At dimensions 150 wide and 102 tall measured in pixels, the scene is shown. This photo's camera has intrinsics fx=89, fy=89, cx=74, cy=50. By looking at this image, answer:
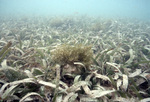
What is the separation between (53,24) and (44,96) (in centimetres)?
909

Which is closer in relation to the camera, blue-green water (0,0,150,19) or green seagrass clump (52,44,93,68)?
green seagrass clump (52,44,93,68)

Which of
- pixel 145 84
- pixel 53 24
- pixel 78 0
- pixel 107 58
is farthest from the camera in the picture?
pixel 78 0

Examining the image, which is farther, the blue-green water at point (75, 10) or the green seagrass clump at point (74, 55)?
the blue-green water at point (75, 10)

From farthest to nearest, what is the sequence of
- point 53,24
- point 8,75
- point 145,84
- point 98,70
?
point 53,24
point 98,70
point 145,84
point 8,75

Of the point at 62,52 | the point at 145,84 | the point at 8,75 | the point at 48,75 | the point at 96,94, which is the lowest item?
the point at 145,84

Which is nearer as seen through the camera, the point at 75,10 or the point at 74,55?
the point at 74,55

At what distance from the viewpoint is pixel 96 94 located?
4.90 feet

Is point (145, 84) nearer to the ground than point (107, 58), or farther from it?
nearer to the ground

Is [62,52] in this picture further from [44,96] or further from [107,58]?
[107,58]

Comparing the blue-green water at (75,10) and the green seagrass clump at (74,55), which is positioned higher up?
the blue-green water at (75,10)

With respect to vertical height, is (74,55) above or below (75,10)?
below

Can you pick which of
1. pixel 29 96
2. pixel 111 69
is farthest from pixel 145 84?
pixel 29 96

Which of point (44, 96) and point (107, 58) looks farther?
point (107, 58)

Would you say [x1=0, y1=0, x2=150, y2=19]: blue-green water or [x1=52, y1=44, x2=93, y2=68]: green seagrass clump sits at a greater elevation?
[x1=0, y1=0, x2=150, y2=19]: blue-green water
